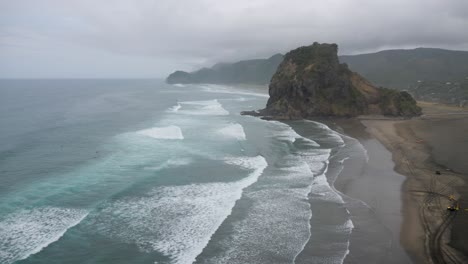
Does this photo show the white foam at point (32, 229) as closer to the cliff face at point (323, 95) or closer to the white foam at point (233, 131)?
the white foam at point (233, 131)

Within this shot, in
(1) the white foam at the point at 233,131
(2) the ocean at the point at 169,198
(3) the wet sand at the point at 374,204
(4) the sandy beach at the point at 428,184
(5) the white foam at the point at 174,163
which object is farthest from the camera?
(1) the white foam at the point at 233,131

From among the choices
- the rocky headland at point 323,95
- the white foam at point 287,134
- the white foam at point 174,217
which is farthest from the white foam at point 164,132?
the rocky headland at point 323,95

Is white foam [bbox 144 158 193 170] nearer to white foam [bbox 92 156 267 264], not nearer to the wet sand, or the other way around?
white foam [bbox 92 156 267 264]

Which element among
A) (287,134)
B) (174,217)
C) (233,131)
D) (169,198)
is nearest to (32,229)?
(174,217)

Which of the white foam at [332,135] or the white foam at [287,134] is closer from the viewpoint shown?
the white foam at [287,134]

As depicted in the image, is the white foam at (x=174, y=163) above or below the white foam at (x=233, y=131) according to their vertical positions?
above

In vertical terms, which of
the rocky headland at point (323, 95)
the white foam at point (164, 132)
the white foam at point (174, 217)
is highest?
the rocky headland at point (323, 95)
